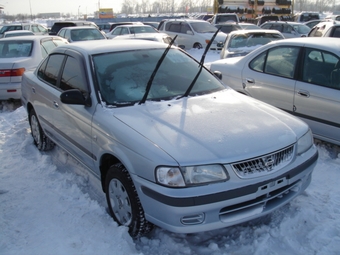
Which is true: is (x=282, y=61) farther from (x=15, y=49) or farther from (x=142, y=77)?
(x=15, y=49)

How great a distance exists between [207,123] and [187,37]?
14.3 metres

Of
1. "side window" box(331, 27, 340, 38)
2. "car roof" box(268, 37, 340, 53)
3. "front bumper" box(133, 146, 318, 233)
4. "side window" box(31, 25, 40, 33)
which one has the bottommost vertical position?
"front bumper" box(133, 146, 318, 233)

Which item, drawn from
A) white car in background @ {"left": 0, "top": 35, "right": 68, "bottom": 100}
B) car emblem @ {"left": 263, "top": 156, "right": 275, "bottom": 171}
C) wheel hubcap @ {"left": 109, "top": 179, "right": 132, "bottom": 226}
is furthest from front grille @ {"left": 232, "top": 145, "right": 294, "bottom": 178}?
white car in background @ {"left": 0, "top": 35, "right": 68, "bottom": 100}

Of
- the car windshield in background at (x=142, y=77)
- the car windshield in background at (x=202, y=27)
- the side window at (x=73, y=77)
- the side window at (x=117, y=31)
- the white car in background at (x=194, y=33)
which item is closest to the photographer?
the car windshield in background at (x=142, y=77)

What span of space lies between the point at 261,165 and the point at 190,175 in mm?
588

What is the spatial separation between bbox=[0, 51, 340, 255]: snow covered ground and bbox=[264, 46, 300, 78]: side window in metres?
1.53

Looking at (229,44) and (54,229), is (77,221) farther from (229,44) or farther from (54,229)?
(229,44)

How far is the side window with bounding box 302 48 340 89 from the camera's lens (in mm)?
4582

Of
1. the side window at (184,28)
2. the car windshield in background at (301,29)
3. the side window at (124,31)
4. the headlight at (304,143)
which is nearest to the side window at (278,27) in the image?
the car windshield in background at (301,29)

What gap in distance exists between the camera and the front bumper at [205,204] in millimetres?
2584

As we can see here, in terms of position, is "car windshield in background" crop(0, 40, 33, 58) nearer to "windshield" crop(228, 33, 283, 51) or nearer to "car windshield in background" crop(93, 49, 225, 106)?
"car windshield in background" crop(93, 49, 225, 106)

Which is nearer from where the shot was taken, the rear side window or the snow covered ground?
the snow covered ground

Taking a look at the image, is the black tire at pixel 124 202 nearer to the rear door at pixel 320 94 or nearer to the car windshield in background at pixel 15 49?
the rear door at pixel 320 94

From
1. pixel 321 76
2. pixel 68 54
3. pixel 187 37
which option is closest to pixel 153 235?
pixel 68 54
